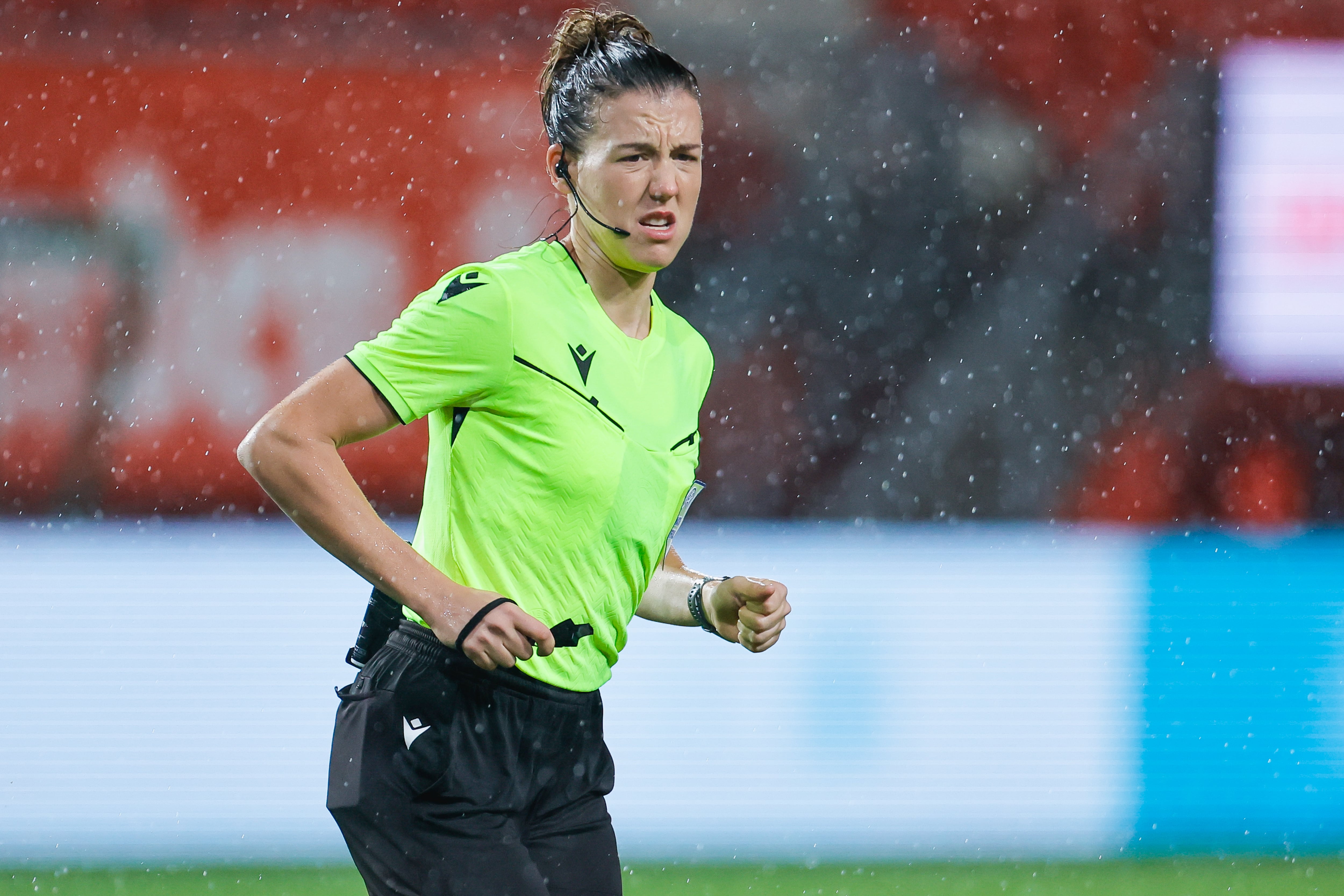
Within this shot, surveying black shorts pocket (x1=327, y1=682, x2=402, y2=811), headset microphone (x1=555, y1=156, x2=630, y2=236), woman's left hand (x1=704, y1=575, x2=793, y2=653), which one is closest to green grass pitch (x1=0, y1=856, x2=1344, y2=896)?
woman's left hand (x1=704, y1=575, x2=793, y2=653)

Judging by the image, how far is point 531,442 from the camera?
1443 millimetres

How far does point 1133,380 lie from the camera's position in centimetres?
399

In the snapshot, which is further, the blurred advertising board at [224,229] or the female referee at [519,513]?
the blurred advertising board at [224,229]

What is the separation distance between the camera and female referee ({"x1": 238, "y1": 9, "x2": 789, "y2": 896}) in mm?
1357

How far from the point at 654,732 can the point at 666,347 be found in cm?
219

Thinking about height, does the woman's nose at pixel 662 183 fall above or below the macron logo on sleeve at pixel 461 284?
above

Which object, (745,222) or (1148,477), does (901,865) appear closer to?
(1148,477)

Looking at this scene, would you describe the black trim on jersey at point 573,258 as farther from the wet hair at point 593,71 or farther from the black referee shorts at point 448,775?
the black referee shorts at point 448,775

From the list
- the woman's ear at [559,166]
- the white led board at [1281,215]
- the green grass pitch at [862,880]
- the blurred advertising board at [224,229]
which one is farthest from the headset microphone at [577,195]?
the white led board at [1281,215]

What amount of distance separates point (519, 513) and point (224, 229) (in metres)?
2.70

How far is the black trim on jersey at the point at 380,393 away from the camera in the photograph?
4.53 feet

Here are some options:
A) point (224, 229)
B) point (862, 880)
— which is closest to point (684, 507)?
point (862, 880)

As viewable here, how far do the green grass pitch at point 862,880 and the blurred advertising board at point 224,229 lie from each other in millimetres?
1033

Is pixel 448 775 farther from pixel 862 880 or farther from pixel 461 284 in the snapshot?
pixel 862 880
